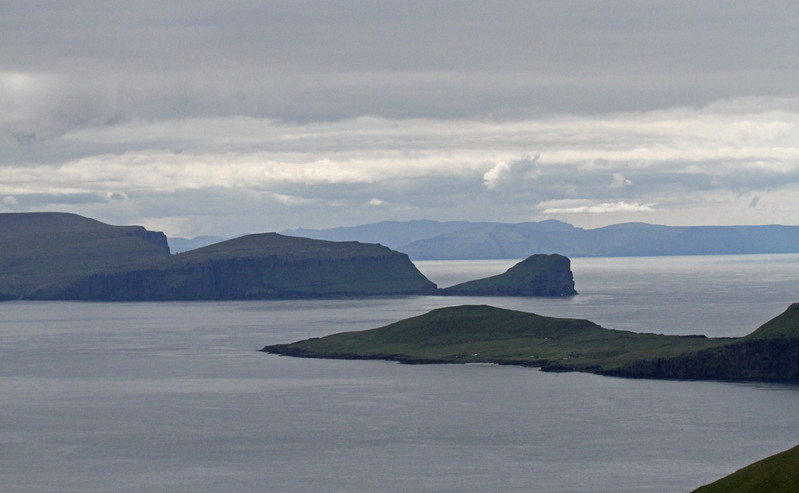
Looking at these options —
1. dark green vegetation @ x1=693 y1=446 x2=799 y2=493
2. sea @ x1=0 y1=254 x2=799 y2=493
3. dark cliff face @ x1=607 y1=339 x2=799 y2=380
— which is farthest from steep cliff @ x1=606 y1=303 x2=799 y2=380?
dark green vegetation @ x1=693 y1=446 x2=799 y2=493

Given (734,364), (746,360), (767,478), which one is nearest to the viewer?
(767,478)

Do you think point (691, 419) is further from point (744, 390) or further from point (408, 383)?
point (408, 383)

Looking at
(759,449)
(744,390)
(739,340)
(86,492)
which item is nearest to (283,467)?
(86,492)

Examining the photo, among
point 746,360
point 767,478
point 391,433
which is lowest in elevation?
point 391,433

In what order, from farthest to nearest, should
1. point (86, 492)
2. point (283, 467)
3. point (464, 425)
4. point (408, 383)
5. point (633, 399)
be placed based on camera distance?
1. point (408, 383)
2. point (633, 399)
3. point (464, 425)
4. point (283, 467)
5. point (86, 492)

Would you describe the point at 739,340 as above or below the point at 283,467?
above

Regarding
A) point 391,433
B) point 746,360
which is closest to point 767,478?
point 391,433

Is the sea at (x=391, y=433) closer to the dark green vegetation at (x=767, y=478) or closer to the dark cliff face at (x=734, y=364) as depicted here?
the dark cliff face at (x=734, y=364)

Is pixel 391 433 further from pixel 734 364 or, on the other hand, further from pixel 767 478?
pixel 734 364
